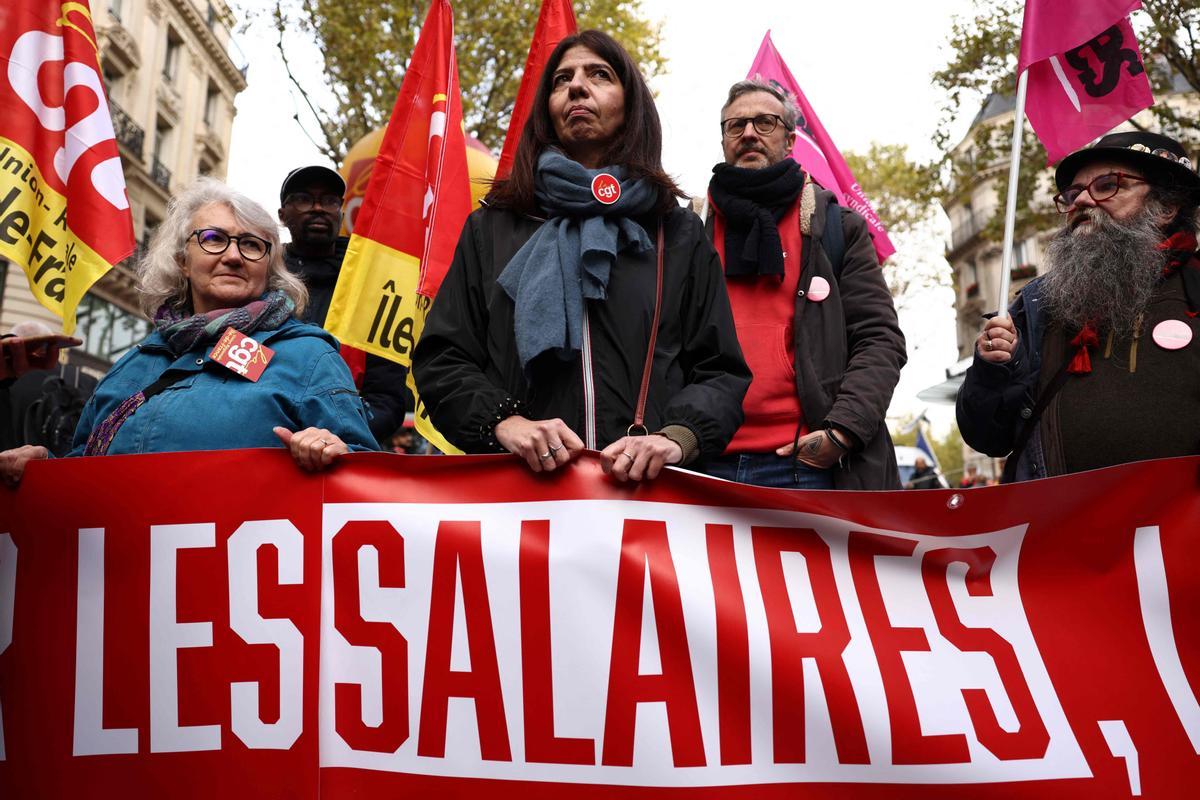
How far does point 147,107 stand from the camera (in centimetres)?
2917

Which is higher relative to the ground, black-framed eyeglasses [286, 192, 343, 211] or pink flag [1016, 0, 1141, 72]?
pink flag [1016, 0, 1141, 72]

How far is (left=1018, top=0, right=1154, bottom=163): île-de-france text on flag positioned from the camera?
4.02 metres

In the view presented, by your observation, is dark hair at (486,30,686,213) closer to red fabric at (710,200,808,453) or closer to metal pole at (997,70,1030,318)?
red fabric at (710,200,808,453)

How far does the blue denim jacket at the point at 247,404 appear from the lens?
2.75m

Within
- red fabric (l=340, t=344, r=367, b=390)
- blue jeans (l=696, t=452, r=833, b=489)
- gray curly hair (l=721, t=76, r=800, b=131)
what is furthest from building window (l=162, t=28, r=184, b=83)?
blue jeans (l=696, t=452, r=833, b=489)

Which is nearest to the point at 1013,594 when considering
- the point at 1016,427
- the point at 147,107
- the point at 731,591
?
the point at 731,591

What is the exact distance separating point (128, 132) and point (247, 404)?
2773cm

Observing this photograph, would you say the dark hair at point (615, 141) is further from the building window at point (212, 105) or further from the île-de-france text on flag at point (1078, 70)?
the building window at point (212, 105)

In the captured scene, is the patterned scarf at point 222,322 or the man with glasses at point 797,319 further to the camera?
the man with glasses at point 797,319

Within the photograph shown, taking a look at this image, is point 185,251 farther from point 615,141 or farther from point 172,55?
point 172,55

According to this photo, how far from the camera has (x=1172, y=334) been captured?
3.01 metres

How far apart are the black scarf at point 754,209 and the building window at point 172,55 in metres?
30.9

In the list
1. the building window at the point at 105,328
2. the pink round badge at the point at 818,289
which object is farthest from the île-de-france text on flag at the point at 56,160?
the building window at the point at 105,328

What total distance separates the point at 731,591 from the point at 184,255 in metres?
1.77
